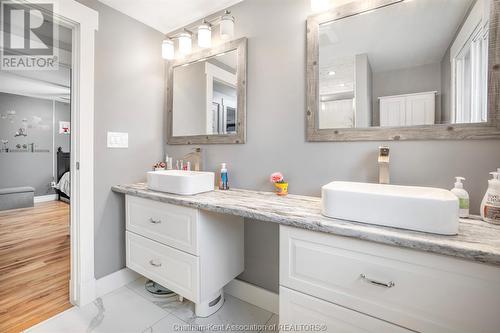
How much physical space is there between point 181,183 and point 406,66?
4.34ft

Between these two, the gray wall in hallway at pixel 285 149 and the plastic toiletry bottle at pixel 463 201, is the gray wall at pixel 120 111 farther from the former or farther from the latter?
the plastic toiletry bottle at pixel 463 201

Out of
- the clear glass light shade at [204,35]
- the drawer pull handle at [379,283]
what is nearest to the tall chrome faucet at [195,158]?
the clear glass light shade at [204,35]

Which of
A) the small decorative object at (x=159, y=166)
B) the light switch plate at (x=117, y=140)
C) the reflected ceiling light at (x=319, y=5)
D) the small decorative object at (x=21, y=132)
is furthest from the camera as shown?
the small decorative object at (x=21, y=132)

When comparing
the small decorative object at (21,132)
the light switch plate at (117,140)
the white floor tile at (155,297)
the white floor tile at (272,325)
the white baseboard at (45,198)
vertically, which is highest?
the small decorative object at (21,132)

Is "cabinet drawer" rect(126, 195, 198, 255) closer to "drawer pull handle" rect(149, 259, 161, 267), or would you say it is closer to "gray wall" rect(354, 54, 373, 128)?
"drawer pull handle" rect(149, 259, 161, 267)

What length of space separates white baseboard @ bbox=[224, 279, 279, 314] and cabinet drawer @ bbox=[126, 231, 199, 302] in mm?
455

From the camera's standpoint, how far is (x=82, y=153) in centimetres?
159

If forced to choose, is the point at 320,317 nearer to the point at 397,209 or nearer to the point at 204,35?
the point at 397,209

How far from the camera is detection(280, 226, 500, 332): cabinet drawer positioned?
0.68 meters

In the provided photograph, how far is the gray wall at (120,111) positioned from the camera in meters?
1.70

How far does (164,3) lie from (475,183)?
6.85 ft

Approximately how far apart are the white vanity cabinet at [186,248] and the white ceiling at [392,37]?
106 centimetres

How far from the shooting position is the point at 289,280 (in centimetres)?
99

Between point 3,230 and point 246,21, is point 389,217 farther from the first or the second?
point 3,230
